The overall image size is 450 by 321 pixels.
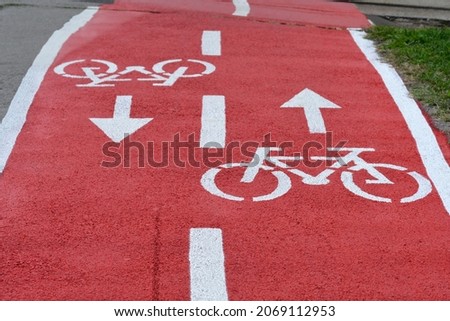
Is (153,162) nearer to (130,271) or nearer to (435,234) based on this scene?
(130,271)

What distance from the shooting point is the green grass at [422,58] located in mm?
8993

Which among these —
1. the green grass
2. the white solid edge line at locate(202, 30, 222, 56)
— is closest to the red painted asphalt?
the white solid edge line at locate(202, 30, 222, 56)

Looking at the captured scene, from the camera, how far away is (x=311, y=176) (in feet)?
22.7

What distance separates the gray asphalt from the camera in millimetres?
9145

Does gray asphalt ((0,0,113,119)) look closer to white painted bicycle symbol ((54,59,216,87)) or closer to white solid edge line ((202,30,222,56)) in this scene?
white painted bicycle symbol ((54,59,216,87))

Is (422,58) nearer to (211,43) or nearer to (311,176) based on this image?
(211,43)

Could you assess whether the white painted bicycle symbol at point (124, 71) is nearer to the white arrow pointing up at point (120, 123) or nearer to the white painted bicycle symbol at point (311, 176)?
the white arrow pointing up at point (120, 123)

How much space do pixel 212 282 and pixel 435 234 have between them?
1732mm

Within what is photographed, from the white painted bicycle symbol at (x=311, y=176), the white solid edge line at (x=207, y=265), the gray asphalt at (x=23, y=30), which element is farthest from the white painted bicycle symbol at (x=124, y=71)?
the white solid edge line at (x=207, y=265)

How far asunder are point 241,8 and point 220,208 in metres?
7.41

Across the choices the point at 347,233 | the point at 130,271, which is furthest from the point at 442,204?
the point at 130,271

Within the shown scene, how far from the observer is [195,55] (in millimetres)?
10133

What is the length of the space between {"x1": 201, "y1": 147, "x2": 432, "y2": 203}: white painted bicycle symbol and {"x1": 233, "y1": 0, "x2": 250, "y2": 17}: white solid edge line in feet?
18.5

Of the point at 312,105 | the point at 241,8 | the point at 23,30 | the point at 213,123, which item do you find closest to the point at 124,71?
the point at 213,123
